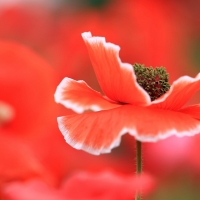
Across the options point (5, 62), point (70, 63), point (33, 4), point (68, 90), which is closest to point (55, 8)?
point (33, 4)

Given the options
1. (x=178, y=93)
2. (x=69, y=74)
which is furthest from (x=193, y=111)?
(x=69, y=74)

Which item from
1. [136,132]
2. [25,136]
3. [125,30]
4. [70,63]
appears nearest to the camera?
[136,132]

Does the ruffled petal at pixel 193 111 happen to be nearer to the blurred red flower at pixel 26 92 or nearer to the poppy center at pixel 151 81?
the poppy center at pixel 151 81

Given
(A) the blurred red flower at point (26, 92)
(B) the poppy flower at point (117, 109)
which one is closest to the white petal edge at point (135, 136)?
(B) the poppy flower at point (117, 109)

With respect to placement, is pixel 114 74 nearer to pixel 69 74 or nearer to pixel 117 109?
pixel 117 109

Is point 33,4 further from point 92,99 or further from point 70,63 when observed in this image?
point 92,99
